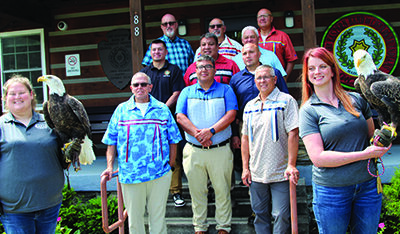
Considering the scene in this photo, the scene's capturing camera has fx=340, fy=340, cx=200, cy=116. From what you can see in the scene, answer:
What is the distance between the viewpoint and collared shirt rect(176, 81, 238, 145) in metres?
3.41

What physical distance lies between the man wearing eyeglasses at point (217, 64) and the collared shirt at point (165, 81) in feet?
0.47

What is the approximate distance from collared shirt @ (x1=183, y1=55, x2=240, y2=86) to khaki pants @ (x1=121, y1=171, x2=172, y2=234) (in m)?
1.28

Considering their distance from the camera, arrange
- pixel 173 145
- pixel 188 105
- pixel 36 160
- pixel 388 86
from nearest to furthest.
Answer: pixel 388 86 < pixel 36 160 < pixel 173 145 < pixel 188 105

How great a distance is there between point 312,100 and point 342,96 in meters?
0.19

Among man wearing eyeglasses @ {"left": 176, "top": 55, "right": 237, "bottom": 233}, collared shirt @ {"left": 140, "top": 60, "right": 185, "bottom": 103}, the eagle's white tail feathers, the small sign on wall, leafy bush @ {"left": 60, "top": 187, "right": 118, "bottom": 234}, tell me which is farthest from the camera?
the small sign on wall

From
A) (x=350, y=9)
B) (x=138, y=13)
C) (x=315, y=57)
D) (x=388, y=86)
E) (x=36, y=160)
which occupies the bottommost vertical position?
(x=36, y=160)

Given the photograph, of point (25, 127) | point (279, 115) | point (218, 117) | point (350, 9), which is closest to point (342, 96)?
point (279, 115)

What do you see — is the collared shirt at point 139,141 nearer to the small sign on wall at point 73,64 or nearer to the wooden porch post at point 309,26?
the wooden porch post at point 309,26

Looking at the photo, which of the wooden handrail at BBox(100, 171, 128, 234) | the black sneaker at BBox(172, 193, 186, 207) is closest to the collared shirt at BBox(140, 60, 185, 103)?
the black sneaker at BBox(172, 193, 186, 207)

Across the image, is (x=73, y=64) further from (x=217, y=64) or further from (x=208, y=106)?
(x=208, y=106)

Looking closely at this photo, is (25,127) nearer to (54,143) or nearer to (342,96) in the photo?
(54,143)

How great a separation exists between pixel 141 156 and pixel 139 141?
134mm

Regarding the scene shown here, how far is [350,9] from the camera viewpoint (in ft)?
19.5

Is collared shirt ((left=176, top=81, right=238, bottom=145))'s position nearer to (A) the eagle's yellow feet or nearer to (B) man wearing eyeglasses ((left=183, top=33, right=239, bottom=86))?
(B) man wearing eyeglasses ((left=183, top=33, right=239, bottom=86))
